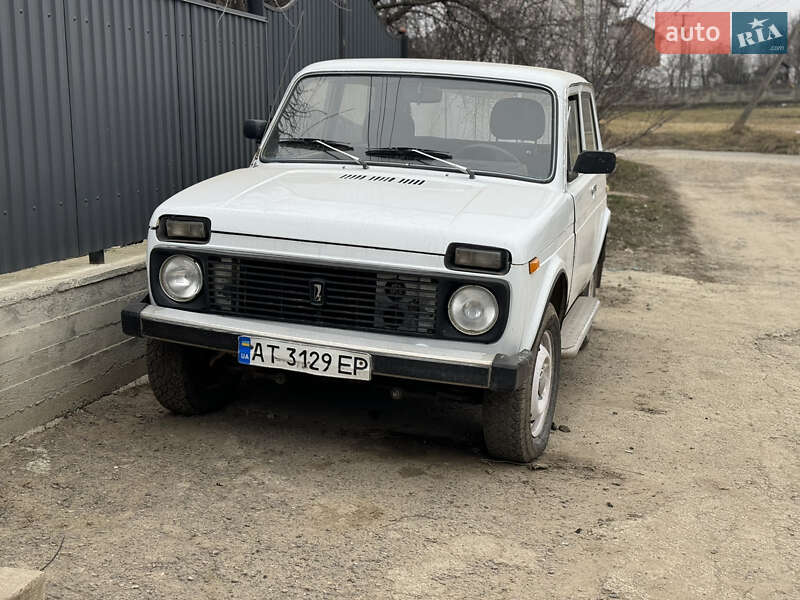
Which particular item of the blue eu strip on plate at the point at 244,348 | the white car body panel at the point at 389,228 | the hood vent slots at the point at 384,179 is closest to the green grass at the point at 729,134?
the hood vent slots at the point at 384,179

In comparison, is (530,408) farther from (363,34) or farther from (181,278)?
(363,34)

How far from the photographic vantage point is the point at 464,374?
443 cm

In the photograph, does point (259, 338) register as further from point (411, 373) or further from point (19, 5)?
point (19, 5)

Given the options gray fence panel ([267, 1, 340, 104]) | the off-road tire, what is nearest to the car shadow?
the off-road tire

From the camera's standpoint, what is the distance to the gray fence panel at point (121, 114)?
221 inches

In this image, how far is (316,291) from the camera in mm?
4637

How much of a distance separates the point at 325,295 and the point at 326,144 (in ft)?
4.48

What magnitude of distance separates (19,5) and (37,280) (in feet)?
4.55

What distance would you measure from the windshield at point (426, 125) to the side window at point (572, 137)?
0.19m

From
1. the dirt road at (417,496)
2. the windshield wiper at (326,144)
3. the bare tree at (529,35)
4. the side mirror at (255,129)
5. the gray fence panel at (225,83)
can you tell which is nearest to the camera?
the dirt road at (417,496)

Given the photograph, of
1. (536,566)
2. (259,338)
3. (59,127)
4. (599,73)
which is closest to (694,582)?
(536,566)

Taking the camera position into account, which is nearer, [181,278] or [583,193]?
[181,278]

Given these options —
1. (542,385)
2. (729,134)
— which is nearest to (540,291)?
(542,385)

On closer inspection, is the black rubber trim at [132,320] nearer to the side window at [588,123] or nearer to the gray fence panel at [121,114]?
the gray fence panel at [121,114]
